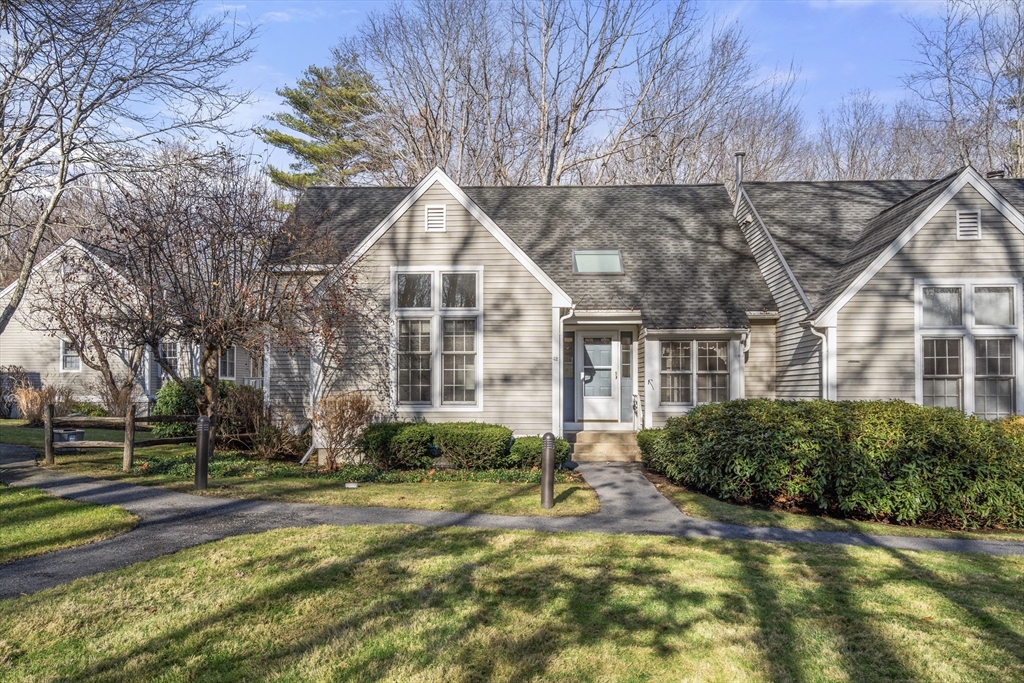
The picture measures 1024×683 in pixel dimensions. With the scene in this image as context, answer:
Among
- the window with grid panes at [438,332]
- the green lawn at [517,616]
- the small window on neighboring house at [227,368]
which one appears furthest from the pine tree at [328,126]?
the green lawn at [517,616]

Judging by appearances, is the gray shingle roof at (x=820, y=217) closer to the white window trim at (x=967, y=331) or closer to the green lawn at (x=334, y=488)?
the white window trim at (x=967, y=331)

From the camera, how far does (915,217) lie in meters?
13.5

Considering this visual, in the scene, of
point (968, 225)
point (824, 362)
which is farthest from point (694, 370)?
point (968, 225)

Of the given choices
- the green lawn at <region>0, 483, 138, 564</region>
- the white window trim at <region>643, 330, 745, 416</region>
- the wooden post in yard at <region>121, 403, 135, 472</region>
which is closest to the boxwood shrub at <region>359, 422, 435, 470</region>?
the wooden post in yard at <region>121, 403, 135, 472</region>

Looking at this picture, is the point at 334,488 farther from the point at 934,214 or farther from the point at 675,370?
the point at 934,214

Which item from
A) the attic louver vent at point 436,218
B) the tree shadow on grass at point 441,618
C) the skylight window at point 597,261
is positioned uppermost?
the attic louver vent at point 436,218

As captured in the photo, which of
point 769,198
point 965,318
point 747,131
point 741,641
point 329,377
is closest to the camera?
point 741,641

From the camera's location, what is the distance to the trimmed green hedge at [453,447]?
41.4ft

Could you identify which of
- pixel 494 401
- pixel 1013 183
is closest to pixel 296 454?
pixel 494 401

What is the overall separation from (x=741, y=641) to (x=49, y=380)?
81.9 feet

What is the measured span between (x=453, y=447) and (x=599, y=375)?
5.02 meters

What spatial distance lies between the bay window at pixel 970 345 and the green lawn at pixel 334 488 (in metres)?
7.25

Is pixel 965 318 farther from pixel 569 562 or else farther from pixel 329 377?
pixel 329 377

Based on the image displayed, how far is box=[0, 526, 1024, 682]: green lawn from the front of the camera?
4703 mm
